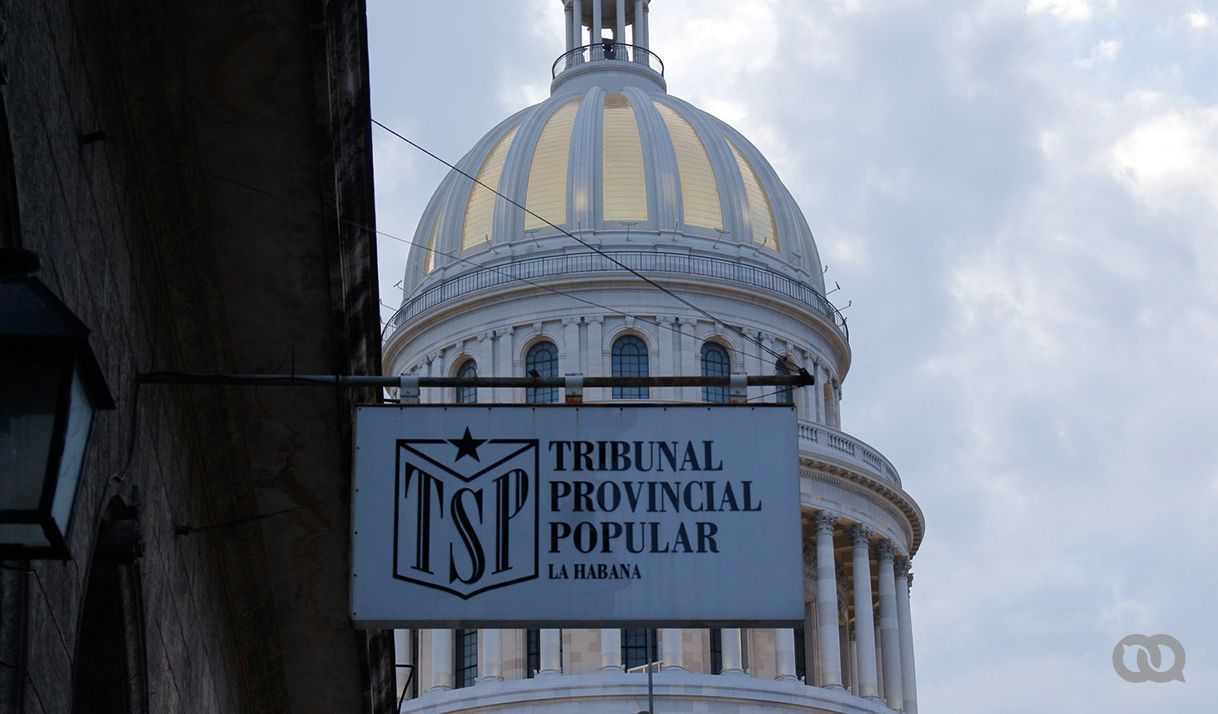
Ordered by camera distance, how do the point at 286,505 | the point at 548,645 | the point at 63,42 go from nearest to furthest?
the point at 63,42 → the point at 286,505 → the point at 548,645

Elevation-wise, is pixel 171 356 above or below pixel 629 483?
above

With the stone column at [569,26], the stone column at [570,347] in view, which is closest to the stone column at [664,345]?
the stone column at [570,347]

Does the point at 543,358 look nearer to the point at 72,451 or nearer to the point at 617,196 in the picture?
the point at 617,196

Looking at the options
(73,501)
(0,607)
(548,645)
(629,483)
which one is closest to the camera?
(73,501)

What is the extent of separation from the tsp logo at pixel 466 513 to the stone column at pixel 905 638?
67725 mm

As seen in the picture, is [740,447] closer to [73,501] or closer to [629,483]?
[629,483]

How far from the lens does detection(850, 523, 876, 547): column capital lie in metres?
74.1

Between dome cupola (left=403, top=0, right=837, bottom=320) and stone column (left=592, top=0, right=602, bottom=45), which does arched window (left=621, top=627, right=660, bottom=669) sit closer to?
dome cupola (left=403, top=0, right=837, bottom=320)

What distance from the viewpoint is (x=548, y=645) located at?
70562mm

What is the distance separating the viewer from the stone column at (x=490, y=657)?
70.1m

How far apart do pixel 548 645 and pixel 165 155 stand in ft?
200

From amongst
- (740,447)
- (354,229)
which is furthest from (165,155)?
(740,447)

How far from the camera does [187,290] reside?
455 inches

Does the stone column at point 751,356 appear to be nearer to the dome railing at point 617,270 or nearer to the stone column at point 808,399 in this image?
the dome railing at point 617,270
